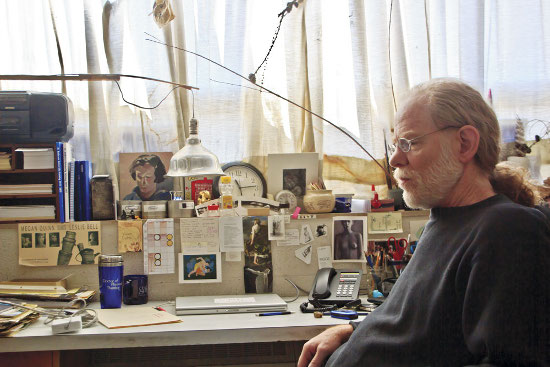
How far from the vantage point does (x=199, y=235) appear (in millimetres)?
2014

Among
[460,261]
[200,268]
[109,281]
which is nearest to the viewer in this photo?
[460,261]

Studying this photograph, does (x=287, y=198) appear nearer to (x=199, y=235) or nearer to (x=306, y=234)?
(x=306, y=234)

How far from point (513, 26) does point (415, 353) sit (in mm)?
1720

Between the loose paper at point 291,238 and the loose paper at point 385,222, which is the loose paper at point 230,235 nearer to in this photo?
the loose paper at point 291,238

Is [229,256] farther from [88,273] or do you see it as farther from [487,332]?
[487,332]

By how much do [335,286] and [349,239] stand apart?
26cm

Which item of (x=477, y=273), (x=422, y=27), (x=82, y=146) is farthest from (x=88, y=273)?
(x=422, y=27)

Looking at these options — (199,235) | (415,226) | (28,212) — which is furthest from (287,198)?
(28,212)

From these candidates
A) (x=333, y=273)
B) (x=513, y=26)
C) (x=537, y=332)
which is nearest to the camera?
(x=537, y=332)

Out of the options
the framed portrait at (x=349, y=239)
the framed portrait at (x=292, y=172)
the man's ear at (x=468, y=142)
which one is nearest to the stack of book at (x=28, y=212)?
the framed portrait at (x=292, y=172)

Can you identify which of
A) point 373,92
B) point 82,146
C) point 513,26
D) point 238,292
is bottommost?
point 238,292

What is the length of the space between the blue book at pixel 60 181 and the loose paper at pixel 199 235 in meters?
0.43

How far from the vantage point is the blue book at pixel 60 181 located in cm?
191

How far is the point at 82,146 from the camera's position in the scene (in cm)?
214
